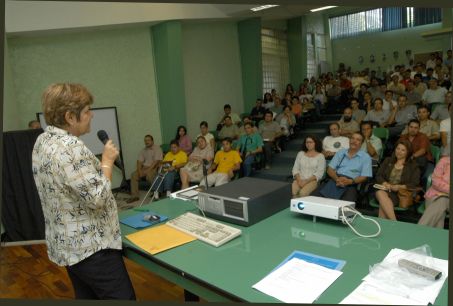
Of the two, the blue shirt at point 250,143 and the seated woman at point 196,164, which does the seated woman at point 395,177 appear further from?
the seated woman at point 196,164

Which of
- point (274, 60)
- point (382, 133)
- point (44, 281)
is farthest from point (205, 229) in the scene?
point (274, 60)

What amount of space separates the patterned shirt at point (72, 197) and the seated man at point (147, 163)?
4.16 m

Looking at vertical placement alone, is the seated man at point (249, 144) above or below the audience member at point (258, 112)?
below

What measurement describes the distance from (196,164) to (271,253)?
3852 mm

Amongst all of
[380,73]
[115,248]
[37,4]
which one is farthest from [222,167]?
[380,73]

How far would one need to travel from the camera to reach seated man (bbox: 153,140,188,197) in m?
5.30

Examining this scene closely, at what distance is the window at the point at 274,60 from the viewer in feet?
29.2

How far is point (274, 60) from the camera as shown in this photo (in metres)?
9.18

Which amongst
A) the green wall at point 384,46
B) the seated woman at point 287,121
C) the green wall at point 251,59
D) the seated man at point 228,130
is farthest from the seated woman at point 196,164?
the green wall at point 384,46

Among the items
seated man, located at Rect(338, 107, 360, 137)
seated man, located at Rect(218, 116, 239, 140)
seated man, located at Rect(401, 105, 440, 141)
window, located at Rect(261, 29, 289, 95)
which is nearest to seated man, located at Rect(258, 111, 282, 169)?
seated man, located at Rect(218, 116, 239, 140)

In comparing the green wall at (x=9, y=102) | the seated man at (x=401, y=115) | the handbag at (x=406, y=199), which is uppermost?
the green wall at (x=9, y=102)

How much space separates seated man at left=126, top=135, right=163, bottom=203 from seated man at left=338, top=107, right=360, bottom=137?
2880mm

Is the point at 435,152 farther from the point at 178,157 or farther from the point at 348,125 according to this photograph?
the point at 178,157

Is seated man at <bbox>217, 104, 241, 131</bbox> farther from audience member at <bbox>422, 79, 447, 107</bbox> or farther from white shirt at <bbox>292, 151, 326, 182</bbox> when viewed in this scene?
audience member at <bbox>422, 79, 447, 107</bbox>
